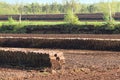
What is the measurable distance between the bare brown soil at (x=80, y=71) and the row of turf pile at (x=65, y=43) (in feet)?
12.1

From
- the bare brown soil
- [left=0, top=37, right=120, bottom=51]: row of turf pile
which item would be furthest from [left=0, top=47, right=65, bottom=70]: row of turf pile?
[left=0, top=37, right=120, bottom=51]: row of turf pile

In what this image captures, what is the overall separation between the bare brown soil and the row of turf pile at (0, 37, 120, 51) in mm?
3690

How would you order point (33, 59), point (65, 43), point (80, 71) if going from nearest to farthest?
point (80, 71) < point (33, 59) < point (65, 43)

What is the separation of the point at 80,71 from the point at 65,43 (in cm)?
963

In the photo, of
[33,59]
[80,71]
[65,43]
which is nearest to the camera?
[80,71]

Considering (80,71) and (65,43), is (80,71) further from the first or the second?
(65,43)

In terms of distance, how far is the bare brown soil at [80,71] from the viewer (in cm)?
1249

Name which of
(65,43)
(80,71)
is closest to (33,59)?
(80,71)

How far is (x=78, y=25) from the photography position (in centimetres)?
3872

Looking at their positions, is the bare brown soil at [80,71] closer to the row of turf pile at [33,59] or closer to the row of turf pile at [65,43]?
the row of turf pile at [33,59]

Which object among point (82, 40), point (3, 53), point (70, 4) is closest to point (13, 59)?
point (3, 53)

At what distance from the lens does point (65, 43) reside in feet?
77.0

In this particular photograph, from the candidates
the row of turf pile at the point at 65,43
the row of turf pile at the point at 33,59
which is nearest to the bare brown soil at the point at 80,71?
the row of turf pile at the point at 33,59

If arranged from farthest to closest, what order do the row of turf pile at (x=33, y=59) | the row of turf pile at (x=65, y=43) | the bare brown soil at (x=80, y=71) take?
the row of turf pile at (x=65, y=43) < the row of turf pile at (x=33, y=59) < the bare brown soil at (x=80, y=71)
